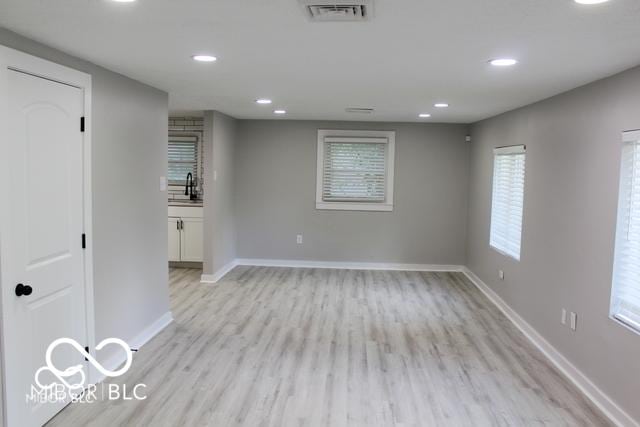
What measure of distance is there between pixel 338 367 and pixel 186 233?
4.04m

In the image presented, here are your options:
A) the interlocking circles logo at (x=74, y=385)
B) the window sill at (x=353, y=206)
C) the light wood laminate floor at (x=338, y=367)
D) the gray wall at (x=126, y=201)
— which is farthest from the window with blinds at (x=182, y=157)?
the interlocking circles logo at (x=74, y=385)

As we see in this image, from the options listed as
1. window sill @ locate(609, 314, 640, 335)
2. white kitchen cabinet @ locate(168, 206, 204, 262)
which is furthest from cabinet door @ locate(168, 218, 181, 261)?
window sill @ locate(609, 314, 640, 335)

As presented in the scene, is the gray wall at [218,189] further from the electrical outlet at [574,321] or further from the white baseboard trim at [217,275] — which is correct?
the electrical outlet at [574,321]

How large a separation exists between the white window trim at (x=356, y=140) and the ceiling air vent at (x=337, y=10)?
16.9ft

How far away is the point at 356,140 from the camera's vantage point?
7.31m

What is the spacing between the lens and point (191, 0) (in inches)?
77.5

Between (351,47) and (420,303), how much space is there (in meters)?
3.71

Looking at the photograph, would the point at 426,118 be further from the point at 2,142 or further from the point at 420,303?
the point at 2,142

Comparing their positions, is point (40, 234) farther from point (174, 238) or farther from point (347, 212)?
point (347, 212)

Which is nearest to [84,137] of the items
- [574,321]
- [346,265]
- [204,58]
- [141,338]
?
[204,58]

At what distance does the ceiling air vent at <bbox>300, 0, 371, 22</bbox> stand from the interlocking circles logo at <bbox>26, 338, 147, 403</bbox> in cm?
243

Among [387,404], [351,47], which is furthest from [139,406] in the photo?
[351,47]

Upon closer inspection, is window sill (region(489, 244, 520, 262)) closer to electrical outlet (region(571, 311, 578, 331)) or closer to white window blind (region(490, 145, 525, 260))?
white window blind (region(490, 145, 525, 260))

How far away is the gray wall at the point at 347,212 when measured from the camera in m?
7.25
